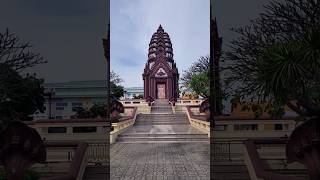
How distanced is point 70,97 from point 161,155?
308 centimetres

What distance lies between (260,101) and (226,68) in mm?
Answer: 1594

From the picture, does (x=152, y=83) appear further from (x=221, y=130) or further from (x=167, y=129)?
(x=221, y=130)

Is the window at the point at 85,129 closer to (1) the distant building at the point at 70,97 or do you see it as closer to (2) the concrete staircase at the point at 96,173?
(1) the distant building at the point at 70,97

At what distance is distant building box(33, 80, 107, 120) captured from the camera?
963cm

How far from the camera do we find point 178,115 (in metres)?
20.7

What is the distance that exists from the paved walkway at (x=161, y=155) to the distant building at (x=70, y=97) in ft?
5.26

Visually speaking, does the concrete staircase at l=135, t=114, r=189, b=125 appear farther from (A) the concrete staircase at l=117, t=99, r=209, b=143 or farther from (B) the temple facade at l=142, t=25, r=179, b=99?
(B) the temple facade at l=142, t=25, r=179, b=99

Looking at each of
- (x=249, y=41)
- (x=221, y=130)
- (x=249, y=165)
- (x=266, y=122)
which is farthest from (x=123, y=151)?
(x=249, y=41)

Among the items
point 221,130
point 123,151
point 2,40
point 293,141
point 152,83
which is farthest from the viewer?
point 152,83

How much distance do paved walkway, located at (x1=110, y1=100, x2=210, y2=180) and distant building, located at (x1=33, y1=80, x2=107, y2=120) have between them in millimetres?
1605

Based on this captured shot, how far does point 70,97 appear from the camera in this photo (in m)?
10.7

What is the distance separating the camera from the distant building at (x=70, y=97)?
9.63 metres

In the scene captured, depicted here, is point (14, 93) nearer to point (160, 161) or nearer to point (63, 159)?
point (63, 159)

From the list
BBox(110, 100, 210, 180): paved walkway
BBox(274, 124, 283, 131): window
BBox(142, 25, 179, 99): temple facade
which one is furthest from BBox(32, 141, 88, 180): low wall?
BBox(142, 25, 179, 99): temple facade
